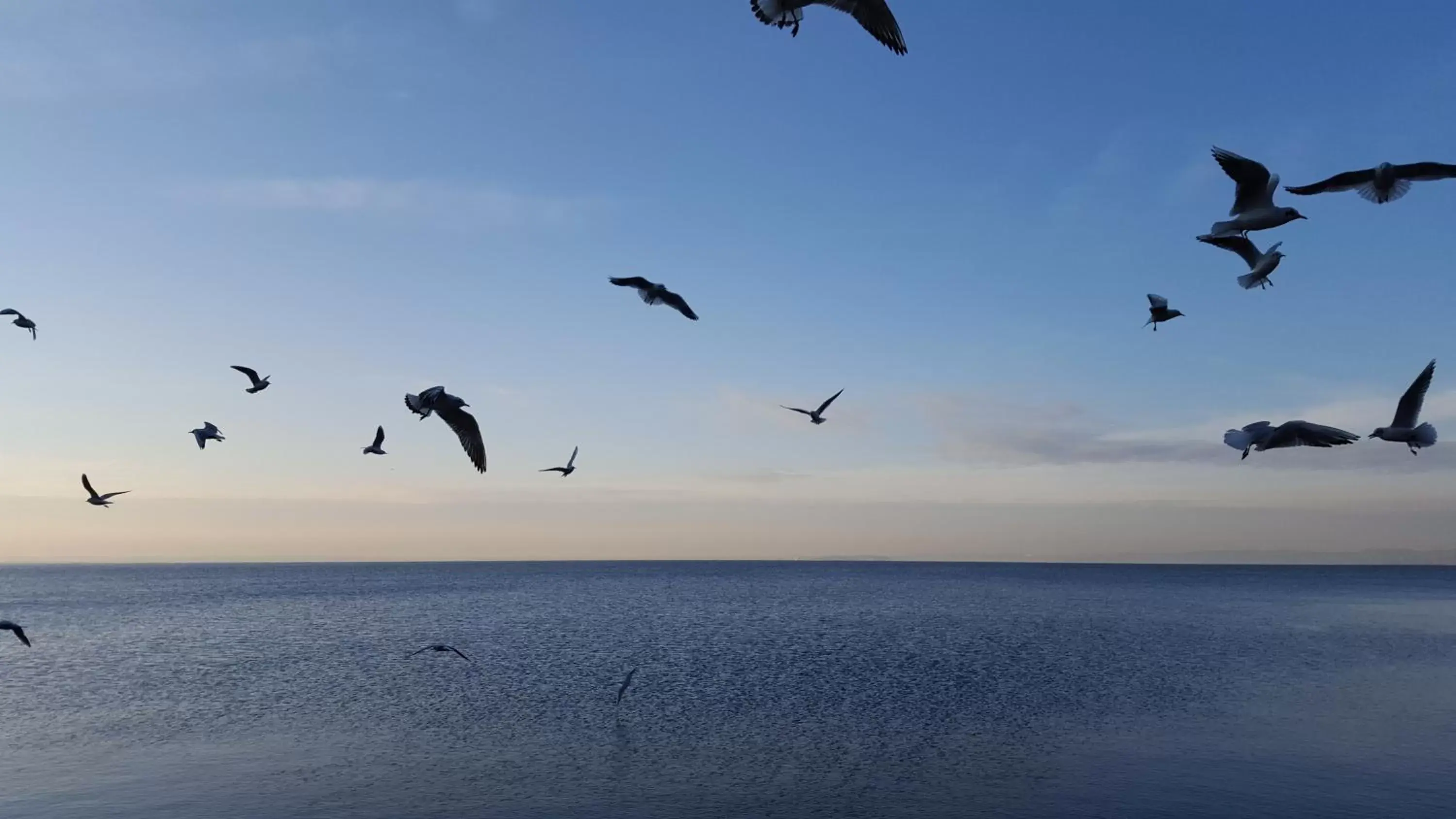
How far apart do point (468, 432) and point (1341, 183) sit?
44.1 ft

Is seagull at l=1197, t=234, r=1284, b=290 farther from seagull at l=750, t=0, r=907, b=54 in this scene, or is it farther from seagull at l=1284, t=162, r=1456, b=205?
seagull at l=750, t=0, r=907, b=54

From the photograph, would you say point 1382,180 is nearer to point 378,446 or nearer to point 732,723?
point 378,446

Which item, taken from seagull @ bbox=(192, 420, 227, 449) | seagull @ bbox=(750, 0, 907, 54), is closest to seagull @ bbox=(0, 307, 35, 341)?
seagull @ bbox=(192, 420, 227, 449)

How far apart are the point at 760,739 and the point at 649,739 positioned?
377 cm

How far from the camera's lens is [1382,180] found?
12.7 m

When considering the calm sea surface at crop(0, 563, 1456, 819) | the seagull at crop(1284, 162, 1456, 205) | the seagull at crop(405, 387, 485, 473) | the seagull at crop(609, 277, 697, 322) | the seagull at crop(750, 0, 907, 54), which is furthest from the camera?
the calm sea surface at crop(0, 563, 1456, 819)

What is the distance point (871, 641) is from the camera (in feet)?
218

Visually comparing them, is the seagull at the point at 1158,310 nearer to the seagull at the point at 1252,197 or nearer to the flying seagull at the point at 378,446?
the seagull at the point at 1252,197

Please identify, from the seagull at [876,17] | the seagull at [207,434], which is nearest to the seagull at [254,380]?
the seagull at [207,434]

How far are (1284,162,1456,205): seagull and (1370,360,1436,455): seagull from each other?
3180mm

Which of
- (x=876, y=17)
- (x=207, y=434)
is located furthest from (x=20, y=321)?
(x=876, y=17)

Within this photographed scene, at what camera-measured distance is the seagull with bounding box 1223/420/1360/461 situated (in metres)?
13.4

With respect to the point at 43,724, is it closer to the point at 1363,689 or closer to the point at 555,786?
the point at 555,786

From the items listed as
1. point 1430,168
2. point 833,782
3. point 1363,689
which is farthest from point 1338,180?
point 1363,689
